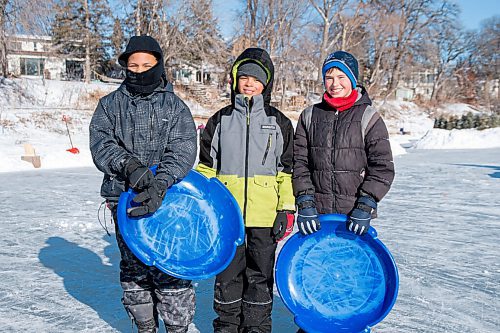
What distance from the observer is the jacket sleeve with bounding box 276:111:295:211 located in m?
2.38

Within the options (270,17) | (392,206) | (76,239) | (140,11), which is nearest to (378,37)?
(270,17)

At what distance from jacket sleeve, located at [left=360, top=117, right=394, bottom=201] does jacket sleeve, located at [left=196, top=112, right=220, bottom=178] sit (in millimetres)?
752

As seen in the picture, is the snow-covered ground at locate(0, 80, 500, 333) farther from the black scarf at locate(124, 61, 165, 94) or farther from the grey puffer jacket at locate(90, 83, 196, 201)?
the black scarf at locate(124, 61, 165, 94)

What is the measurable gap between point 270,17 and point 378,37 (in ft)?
40.4

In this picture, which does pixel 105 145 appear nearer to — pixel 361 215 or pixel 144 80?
pixel 144 80

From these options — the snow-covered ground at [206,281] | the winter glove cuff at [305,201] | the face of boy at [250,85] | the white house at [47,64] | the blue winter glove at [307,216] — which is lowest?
the snow-covered ground at [206,281]

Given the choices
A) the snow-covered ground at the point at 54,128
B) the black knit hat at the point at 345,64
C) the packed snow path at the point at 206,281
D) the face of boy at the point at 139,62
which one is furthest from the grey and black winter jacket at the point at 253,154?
the snow-covered ground at the point at 54,128

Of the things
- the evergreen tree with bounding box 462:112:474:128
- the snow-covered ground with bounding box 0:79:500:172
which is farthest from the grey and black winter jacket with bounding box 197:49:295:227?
the evergreen tree with bounding box 462:112:474:128

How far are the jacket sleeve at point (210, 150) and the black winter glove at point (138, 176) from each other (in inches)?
19.1

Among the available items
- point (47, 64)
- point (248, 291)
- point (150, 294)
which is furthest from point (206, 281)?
point (47, 64)

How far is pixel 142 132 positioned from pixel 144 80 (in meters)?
0.23

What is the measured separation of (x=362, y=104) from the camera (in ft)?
7.45

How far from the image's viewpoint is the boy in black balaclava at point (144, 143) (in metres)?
2.08

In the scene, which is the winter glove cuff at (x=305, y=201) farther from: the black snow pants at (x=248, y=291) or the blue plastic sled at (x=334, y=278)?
the black snow pants at (x=248, y=291)
